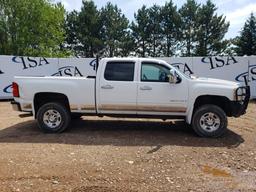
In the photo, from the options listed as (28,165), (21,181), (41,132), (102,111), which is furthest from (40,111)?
(21,181)

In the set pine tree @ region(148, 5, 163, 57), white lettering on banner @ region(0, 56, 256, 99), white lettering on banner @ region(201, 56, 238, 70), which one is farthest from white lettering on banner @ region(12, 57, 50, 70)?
pine tree @ region(148, 5, 163, 57)

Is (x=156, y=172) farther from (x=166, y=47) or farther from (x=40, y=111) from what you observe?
(x=166, y=47)

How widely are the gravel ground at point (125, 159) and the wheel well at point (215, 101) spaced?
689mm

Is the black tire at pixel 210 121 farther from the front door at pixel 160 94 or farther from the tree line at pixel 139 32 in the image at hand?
the tree line at pixel 139 32

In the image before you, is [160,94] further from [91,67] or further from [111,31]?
[111,31]

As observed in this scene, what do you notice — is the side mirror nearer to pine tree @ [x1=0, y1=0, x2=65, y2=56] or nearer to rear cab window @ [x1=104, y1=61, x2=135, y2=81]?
rear cab window @ [x1=104, y1=61, x2=135, y2=81]

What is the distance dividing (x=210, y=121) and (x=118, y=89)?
2320 mm

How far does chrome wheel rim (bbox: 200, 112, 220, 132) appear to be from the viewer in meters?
8.98

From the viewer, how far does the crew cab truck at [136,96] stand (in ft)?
29.4

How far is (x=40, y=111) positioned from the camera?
30.7 feet

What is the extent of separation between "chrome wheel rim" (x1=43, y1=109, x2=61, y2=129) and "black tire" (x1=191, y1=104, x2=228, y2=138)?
3331mm

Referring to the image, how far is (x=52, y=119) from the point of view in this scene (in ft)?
30.9

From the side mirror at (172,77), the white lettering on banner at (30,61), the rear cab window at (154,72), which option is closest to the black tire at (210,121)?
the side mirror at (172,77)

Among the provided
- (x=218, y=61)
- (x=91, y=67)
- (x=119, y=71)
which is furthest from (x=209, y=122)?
(x=91, y=67)
